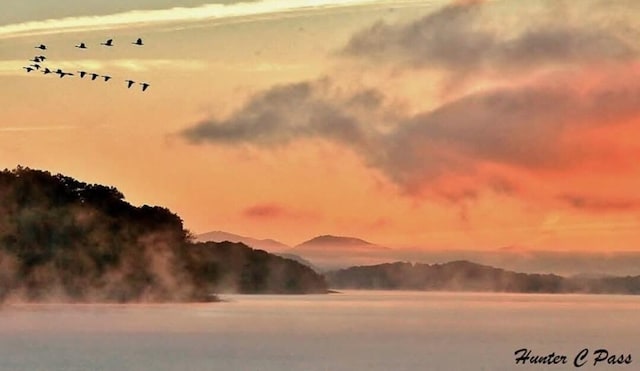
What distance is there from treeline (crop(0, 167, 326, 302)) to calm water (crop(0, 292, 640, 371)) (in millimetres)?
2938

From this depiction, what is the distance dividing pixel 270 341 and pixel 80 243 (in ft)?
180

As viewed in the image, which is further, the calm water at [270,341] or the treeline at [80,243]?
the treeline at [80,243]

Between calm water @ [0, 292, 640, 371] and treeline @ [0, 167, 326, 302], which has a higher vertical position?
treeline @ [0, 167, 326, 302]

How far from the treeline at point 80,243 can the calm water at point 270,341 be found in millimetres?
2938

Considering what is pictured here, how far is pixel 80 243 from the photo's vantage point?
168750 millimetres

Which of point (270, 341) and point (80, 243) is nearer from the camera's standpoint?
point (270, 341)

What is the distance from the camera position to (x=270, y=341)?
11812 cm

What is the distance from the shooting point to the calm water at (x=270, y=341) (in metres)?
87.8

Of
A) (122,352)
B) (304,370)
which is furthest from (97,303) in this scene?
(304,370)

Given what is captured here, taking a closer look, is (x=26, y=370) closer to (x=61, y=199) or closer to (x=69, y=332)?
(x=69, y=332)

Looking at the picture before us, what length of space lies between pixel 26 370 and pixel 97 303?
107137 mm

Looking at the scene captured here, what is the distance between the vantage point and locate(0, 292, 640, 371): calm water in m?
87.8

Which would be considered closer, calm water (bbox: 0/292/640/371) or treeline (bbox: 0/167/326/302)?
calm water (bbox: 0/292/640/371)

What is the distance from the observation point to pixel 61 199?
17362 centimetres
